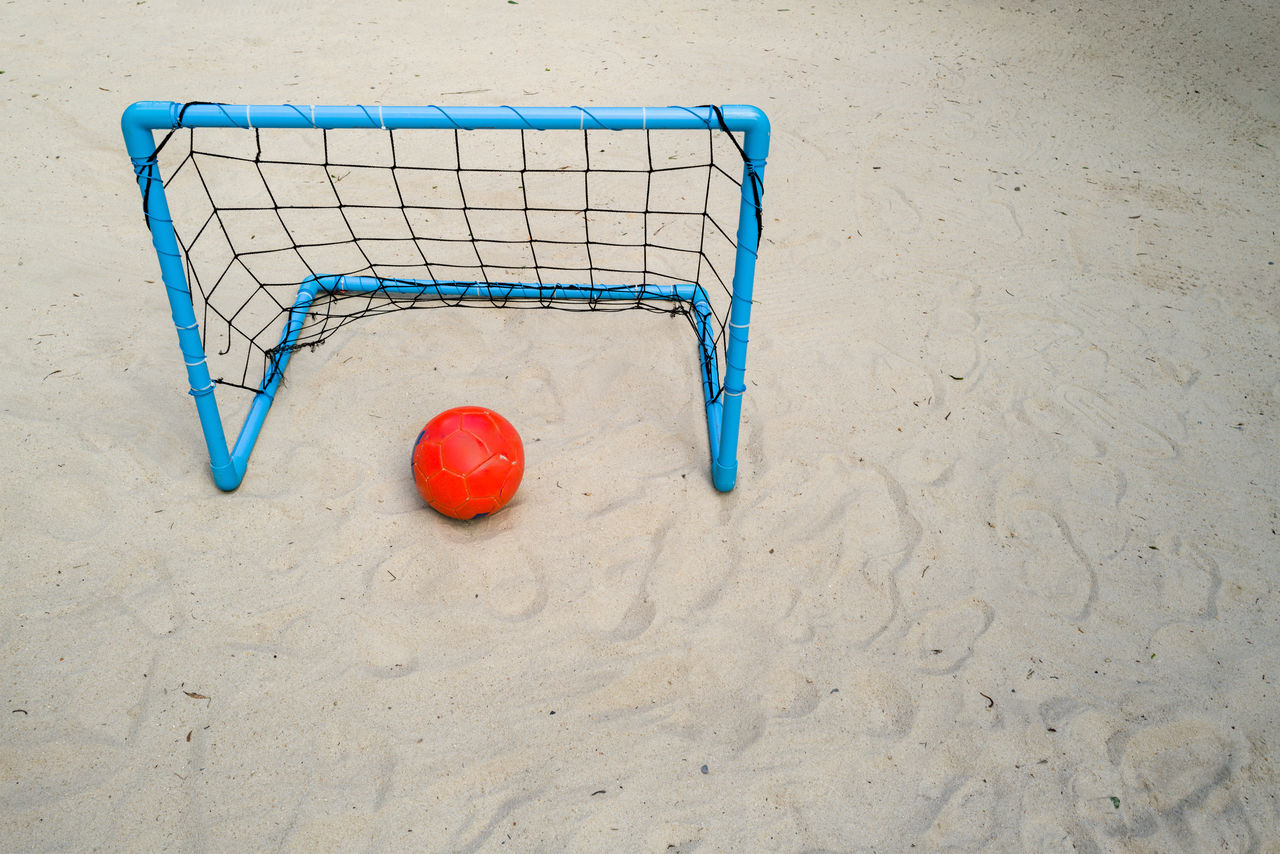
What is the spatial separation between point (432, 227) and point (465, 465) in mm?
2143

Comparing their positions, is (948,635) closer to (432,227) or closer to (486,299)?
(486,299)

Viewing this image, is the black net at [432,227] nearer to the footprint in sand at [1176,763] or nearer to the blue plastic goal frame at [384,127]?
the blue plastic goal frame at [384,127]

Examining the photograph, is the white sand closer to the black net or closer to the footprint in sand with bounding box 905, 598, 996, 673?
the footprint in sand with bounding box 905, 598, 996, 673

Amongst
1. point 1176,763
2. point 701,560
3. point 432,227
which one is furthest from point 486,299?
point 1176,763

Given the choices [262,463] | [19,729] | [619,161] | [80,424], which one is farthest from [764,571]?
[619,161]

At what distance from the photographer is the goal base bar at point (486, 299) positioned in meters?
3.13

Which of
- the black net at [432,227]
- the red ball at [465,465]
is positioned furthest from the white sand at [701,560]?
the black net at [432,227]

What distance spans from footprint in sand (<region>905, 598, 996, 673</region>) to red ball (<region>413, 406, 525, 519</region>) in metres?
1.45

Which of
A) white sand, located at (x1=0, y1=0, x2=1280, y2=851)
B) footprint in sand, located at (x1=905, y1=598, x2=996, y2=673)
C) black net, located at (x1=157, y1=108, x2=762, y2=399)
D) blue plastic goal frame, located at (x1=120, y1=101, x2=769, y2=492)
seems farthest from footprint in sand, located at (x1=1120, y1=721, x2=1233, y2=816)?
black net, located at (x1=157, y1=108, x2=762, y2=399)

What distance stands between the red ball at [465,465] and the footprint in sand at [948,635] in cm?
145

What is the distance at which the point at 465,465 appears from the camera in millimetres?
2688

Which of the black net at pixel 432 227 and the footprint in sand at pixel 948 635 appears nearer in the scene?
the footprint in sand at pixel 948 635

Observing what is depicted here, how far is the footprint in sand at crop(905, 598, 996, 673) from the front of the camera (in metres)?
2.50

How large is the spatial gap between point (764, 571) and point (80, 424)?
265 centimetres
